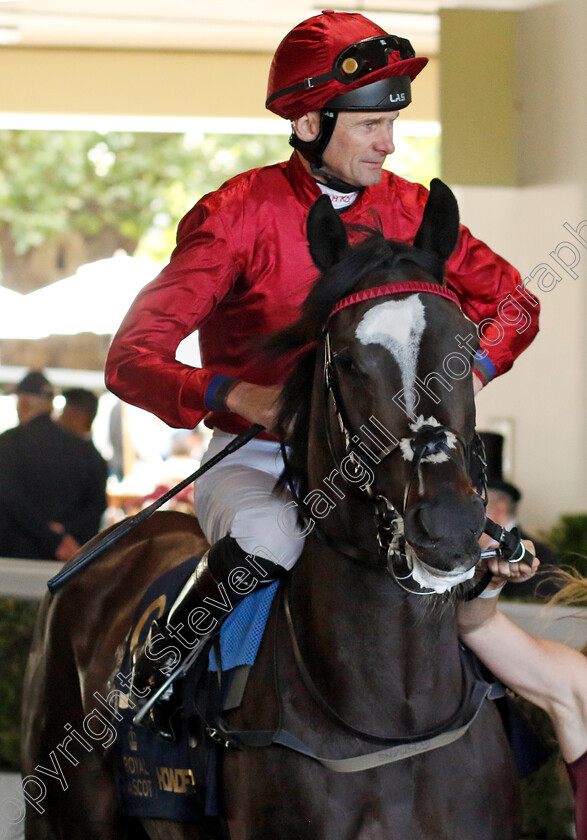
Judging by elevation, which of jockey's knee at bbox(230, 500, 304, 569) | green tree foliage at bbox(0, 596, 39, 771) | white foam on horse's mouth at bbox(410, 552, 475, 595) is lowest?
green tree foliage at bbox(0, 596, 39, 771)

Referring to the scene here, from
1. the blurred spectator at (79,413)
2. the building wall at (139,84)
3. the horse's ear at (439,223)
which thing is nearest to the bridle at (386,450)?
the horse's ear at (439,223)

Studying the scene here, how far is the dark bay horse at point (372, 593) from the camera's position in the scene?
1908 millimetres

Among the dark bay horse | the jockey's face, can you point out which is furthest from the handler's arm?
the jockey's face

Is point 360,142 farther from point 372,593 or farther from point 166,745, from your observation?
point 166,745

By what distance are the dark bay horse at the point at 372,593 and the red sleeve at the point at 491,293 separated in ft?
1.67

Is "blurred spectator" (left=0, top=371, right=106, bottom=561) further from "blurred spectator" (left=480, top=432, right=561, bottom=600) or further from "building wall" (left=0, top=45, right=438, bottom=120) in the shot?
"building wall" (left=0, top=45, right=438, bottom=120)

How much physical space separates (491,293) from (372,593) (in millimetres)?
975

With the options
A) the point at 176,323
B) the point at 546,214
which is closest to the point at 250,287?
the point at 176,323

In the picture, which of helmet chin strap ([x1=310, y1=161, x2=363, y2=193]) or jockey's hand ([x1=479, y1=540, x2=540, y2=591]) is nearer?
jockey's hand ([x1=479, y1=540, x2=540, y2=591])

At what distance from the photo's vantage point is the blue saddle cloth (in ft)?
7.74

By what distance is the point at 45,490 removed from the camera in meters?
6.55

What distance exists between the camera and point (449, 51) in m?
6.79

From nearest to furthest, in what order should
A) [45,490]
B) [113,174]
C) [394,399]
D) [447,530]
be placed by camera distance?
[447,530], [394,399], [45,490], [113,174]

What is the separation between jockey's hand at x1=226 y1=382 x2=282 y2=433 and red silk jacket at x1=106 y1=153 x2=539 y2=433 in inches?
4.1
